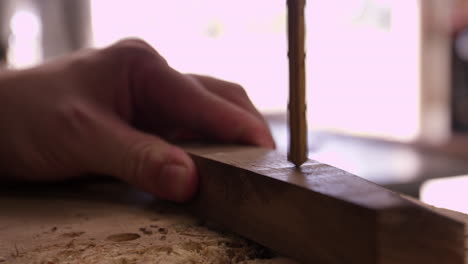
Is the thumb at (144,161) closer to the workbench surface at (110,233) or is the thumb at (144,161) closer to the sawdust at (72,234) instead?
the workbench surface at (110,233)

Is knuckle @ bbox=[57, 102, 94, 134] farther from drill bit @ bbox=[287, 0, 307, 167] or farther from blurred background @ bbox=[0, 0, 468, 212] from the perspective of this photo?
blurred background @ bbox=[0, 0, 468, 212]

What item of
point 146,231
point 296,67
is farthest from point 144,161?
point 296,67

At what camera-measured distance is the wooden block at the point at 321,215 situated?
356 mm

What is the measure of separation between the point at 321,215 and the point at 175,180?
0.28 m

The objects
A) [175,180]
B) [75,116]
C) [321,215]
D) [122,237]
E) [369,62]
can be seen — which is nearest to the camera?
[321,215]

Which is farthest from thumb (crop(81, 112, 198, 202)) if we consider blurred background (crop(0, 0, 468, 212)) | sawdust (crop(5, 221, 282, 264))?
blurred background (crop(0, 0, 468, 212))

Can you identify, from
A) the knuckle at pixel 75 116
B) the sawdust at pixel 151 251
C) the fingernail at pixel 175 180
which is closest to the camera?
the sawdust at pixel 151 251

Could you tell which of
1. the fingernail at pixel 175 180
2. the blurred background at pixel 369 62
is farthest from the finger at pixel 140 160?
the blurred background at pixel 369 62

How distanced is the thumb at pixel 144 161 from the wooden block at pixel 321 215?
4cm

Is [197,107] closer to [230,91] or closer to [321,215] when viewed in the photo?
[230,91]

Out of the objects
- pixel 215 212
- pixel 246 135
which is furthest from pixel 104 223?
pixel 246 135

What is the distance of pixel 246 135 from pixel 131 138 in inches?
7.4

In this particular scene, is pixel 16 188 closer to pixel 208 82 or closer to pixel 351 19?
pixel 208 82

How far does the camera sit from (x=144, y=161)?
0.67 meters
